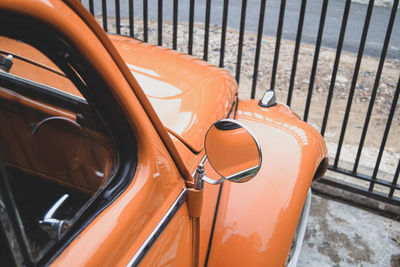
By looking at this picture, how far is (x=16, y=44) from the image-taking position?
2.77 feet

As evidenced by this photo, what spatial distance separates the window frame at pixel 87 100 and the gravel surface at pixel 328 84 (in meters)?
2.99

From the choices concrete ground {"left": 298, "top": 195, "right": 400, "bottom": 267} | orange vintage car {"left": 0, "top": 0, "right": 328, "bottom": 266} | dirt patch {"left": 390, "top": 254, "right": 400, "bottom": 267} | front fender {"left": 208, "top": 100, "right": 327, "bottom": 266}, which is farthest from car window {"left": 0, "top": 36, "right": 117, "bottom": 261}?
dirt patch {"left": 390, "top": 254, "right": 400, "bottom": 267}

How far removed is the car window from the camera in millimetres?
922

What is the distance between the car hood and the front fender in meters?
0.27

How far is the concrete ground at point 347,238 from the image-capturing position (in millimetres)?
2479

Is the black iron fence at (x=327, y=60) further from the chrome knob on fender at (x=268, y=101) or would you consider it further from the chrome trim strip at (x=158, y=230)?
the chrome trim strip at (x=158, y=230)

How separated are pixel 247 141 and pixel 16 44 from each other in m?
0.65

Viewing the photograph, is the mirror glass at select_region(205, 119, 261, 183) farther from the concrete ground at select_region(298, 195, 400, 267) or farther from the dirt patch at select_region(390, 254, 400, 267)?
the dirt patch at select_region(390, 254, 400, 267)

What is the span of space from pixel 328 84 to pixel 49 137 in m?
5.11

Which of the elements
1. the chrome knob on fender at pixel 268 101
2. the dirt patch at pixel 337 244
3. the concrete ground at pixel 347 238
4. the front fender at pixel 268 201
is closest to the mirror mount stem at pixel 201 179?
the front fender at pixel 268 201

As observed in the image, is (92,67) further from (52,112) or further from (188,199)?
(188,199)

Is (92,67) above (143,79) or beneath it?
above

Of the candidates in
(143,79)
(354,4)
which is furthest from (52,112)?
(354,4)

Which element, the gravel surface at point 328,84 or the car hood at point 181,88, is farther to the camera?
the gravel surface at point 328,84
